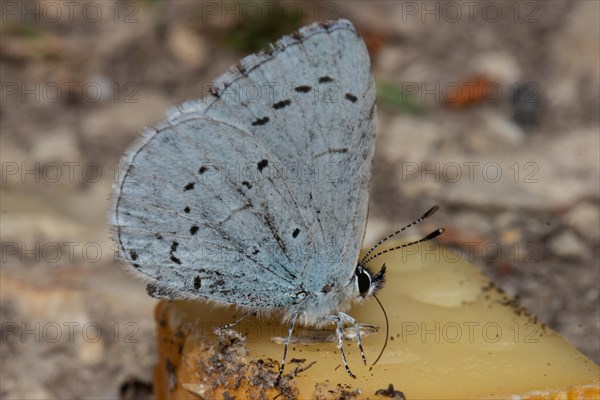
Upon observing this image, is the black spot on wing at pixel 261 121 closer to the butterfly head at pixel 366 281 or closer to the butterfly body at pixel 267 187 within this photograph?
the butterfly body at pixel 267 187

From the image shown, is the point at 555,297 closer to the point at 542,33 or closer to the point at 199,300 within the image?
the point at 199,300

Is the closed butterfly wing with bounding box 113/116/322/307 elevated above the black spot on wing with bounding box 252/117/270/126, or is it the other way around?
the black spot on wing with bounding box 252/117/270/126

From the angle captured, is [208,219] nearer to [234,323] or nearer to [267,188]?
[267,188]

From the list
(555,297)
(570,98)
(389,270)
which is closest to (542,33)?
(570,98)

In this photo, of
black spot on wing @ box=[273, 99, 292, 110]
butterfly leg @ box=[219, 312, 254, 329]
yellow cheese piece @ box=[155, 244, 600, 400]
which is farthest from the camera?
butterfly leg @ box=[219, 312, 254, 329]

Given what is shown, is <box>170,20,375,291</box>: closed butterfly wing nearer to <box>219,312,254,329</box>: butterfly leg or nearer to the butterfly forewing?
the butterfly forewing

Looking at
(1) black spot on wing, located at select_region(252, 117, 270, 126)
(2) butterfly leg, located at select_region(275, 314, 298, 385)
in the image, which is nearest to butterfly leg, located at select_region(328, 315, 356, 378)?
(2) butterfly leg, located at select_region(275, 314, 298, 385)
